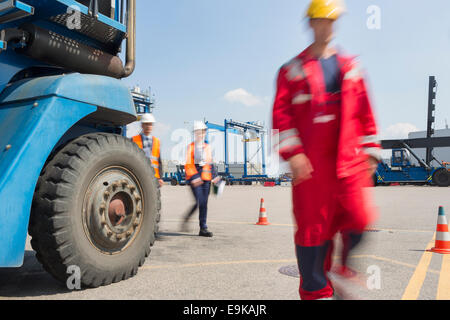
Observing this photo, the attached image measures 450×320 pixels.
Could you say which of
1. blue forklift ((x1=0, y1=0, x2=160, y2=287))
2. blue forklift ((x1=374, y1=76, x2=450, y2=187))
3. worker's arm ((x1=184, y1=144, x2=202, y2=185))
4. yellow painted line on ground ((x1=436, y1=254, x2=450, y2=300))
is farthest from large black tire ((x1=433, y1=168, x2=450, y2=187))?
blue forklift ((x1=0, y1=0, x2=160, y2=287))

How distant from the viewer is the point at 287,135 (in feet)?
6.27

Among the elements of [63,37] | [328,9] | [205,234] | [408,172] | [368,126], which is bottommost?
[205,234]

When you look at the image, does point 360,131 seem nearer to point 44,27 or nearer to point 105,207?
point 105,207

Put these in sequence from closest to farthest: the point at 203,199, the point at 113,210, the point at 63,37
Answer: the point at 113,210, the point at 63,37, the point at 203,199

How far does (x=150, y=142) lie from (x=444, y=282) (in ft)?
14.3

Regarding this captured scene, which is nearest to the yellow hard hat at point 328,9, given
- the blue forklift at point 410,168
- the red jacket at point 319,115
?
the red jacket at point 319,115

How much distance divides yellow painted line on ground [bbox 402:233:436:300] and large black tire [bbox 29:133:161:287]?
2232 mm

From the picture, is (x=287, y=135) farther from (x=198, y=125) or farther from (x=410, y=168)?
(x=410, y=168)

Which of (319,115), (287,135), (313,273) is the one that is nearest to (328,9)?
(319,115)

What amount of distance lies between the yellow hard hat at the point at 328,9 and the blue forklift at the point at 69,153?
1835 mm

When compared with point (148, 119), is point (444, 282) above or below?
below

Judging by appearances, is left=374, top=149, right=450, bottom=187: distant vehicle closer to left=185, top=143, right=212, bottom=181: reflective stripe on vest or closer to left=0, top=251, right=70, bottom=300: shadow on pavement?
left=185, top=143, right=212, bottom=181: reflective stripe on vest

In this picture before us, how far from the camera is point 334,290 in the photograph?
6.22ft
